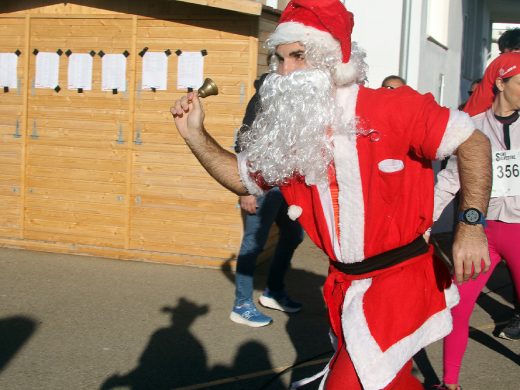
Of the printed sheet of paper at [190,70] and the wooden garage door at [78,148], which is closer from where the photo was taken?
the printed sheet of paper at [190,70]

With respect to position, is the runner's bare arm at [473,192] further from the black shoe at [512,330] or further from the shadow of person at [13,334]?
the black shoe at [512,330]

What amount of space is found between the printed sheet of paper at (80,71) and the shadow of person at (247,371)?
3606mm

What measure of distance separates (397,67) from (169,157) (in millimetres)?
4287

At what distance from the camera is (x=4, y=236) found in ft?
27.7

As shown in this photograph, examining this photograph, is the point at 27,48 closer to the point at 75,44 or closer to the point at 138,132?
the point at 75,44

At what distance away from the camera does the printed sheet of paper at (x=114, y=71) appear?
25.5 feet

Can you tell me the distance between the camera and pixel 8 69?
Result: 8.21 meters

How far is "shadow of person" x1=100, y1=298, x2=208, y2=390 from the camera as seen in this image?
4715 mm

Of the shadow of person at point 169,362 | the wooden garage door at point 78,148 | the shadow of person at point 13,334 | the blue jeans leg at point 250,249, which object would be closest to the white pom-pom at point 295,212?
the shadow of person at point 169,362

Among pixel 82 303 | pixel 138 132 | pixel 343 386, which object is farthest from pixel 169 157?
pixel 343 386

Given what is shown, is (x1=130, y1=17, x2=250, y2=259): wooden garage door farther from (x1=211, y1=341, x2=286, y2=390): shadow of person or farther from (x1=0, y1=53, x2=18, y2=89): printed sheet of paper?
(x1=211, y1=341, x2=286, y2=390): shadow of person

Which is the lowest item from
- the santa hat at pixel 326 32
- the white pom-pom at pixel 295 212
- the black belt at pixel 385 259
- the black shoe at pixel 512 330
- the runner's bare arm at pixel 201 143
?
the black shoe at pixel 512 330

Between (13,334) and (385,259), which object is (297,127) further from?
(13,334)

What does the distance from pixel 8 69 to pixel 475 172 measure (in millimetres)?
6505
